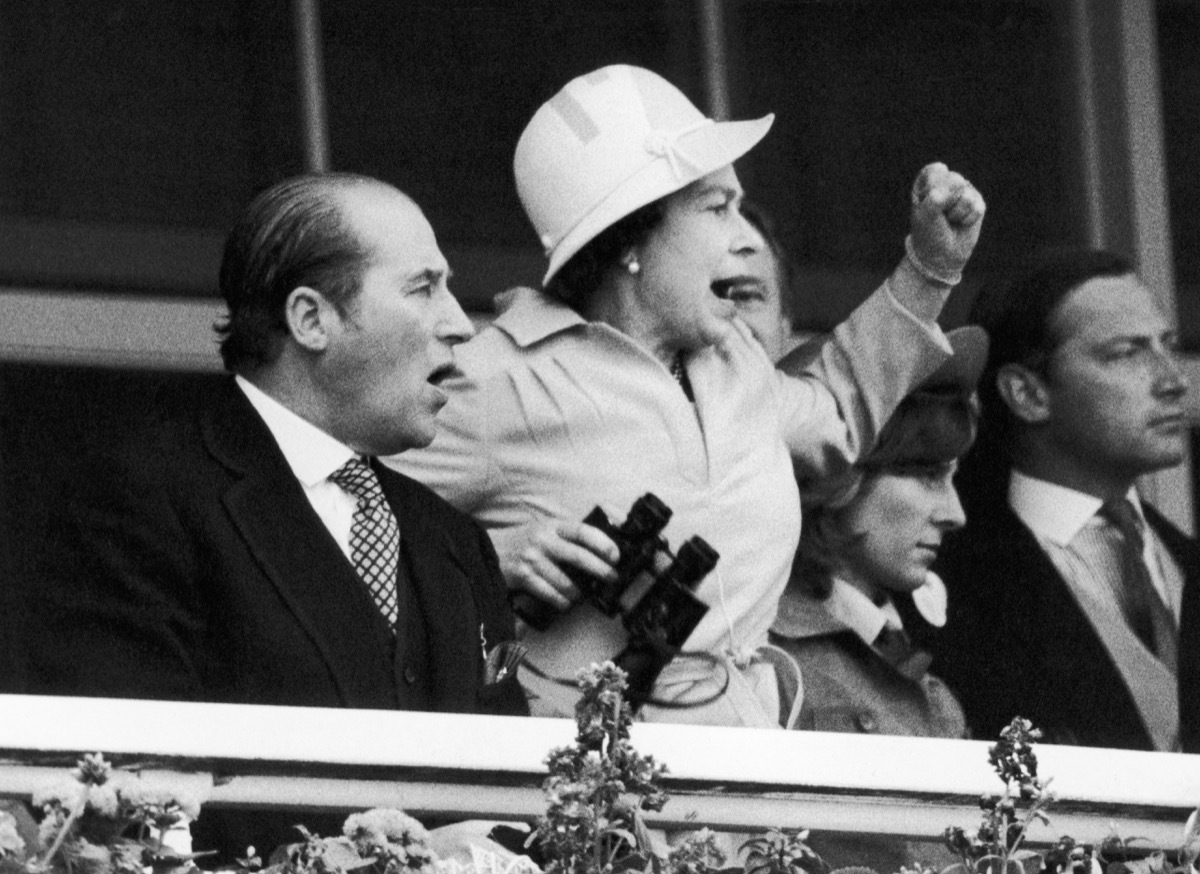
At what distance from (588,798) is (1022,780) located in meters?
0.59

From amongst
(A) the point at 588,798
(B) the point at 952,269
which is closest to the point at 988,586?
(B) the point at 952,269

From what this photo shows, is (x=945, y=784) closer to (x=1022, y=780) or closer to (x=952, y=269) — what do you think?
(x=1022, y=780)

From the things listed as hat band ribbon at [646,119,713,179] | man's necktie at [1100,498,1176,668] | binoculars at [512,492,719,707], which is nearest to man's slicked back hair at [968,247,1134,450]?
man's necktie at [1100,498,1176,668]

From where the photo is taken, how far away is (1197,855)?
519cm

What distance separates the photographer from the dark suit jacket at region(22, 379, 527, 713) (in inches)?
210

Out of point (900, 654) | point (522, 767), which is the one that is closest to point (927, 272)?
point (900, 654)

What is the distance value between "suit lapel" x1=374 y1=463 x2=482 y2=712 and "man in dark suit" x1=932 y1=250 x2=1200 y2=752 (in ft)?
5.40

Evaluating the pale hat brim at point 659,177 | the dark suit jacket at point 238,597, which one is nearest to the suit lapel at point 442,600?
the dark suit jacket at point 238,597

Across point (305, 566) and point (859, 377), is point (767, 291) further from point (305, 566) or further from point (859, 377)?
point (305, 566)

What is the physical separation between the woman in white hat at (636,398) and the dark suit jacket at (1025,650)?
33.2 inches

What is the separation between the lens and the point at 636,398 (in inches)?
246

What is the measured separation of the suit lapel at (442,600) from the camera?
558 cm

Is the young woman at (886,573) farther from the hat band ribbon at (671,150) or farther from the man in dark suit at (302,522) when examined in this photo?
the man in dark suit at (302,522)

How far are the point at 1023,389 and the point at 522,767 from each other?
7.76 feet
